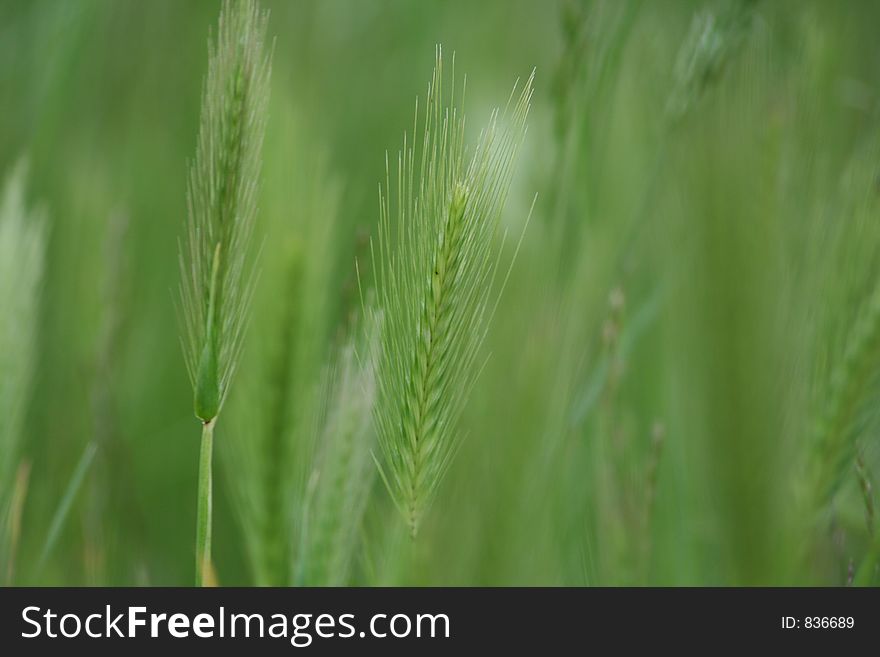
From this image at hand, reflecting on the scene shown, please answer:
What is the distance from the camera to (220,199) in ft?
1.60

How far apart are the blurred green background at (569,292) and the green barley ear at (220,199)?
0.09 metres

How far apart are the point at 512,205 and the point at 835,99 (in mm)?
335

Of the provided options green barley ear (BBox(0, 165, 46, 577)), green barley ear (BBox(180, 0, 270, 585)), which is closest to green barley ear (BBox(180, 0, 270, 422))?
green barley ear (BBox(180, 0, 270, 585))

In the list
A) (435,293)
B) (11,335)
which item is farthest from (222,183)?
(11,335)

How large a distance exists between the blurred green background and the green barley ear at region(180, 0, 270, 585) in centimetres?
9

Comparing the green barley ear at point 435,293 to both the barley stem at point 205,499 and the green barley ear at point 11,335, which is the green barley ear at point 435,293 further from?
the green barley ear at point 11,335

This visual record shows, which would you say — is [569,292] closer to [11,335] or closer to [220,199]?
[220,199]

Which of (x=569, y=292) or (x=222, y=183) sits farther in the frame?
(x=569, y=292)

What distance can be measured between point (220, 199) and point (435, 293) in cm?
12

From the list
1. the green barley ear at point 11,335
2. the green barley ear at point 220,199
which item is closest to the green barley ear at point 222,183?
the green barley ear at point 220,199

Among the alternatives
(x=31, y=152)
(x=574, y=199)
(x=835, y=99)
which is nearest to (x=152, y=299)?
(x=31, y=152)

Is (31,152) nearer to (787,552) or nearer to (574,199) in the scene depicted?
(574,199)

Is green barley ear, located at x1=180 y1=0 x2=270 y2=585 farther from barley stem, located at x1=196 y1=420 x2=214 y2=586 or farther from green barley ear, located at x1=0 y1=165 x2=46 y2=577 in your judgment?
green barley ear, located at x1=0 y1=165 x2=46 y2=577
